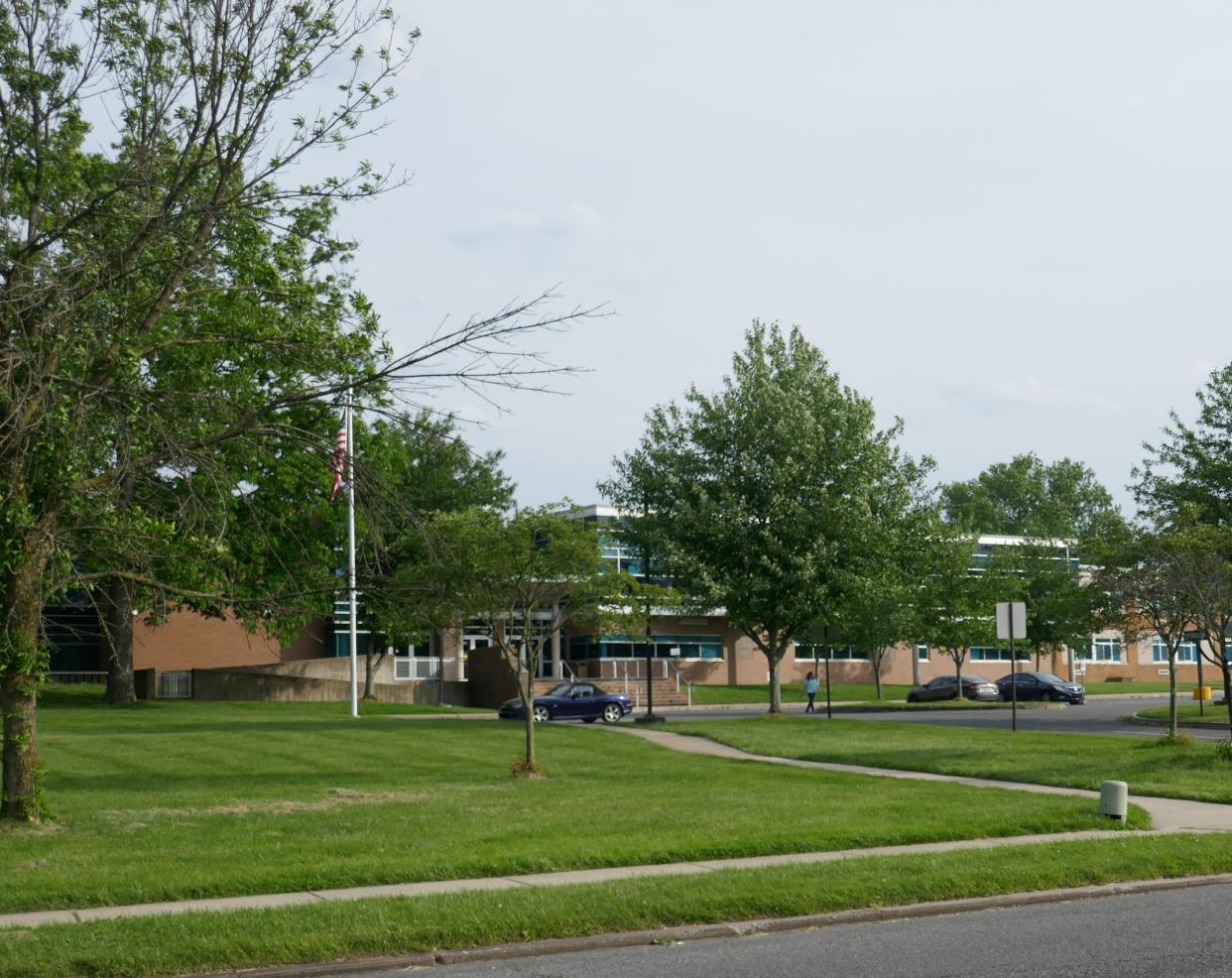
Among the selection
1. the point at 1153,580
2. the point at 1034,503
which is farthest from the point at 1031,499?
the point at 1153,580

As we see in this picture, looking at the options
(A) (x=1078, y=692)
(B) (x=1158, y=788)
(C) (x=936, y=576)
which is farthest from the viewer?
(C) (x=936, y=576)

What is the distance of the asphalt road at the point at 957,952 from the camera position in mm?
8766

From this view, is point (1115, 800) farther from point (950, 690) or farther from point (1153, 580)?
point (950, 690)

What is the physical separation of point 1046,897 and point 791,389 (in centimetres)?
2941

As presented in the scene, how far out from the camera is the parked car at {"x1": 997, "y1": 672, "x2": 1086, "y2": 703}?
174ft

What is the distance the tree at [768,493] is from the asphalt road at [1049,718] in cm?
400

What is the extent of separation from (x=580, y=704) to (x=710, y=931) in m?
31.0

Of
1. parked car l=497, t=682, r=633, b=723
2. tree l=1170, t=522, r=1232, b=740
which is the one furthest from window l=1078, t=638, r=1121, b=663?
tree l=1170, t=522, r=1232, b=740

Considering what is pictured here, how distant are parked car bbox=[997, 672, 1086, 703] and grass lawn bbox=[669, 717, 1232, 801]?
64.8 ft

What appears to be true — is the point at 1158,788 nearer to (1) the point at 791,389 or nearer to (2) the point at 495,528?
(2) the point at 495,528

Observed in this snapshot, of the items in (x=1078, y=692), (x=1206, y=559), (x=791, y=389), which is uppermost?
(x=791, y=389)

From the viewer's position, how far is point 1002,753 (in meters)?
25.5

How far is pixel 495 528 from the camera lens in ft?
72.9

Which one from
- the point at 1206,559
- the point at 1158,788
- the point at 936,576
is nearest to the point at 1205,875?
the point at 1158,788
